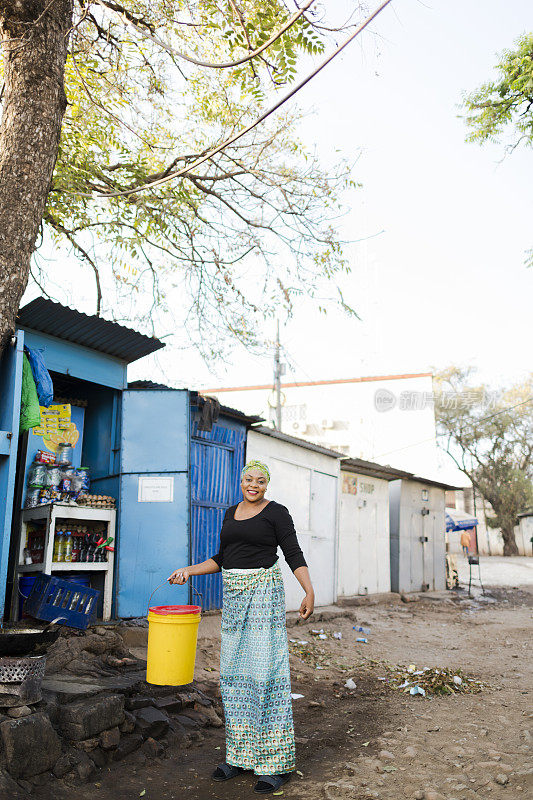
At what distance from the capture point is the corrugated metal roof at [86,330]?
6368 mm

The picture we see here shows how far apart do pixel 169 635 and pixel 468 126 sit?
886 centimetres

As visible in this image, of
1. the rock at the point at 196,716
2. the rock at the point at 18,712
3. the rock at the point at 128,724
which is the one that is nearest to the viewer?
the rock at the point at 18,712

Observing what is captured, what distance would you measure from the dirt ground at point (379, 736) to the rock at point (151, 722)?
203mm

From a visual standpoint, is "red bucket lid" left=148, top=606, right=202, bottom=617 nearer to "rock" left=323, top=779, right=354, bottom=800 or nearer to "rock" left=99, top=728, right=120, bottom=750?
"rock" left=99, top=728, right=120, bottom=750

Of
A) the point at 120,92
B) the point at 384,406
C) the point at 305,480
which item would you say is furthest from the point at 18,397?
the point at 384,406

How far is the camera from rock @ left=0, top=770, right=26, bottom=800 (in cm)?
326

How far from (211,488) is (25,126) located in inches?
206

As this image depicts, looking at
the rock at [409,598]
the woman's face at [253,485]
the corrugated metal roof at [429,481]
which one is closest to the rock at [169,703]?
the woman's face at [253,485]

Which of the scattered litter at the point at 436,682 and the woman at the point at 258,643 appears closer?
the woman at the point at 258,643

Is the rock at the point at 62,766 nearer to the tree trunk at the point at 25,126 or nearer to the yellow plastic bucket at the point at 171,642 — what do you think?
the yellow plastic bucket at the point at 171,642

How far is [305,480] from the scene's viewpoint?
11.2 meters

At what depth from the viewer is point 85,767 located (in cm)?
372

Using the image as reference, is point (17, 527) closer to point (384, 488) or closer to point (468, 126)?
point (468, 126)

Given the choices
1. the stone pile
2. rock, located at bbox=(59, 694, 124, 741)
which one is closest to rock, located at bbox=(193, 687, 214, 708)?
the stone pile
